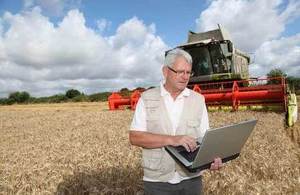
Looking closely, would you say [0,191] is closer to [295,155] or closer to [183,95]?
[183,95]

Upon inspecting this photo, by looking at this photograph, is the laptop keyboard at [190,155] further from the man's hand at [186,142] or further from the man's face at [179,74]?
the man's face at [179,74]

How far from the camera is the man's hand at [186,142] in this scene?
3.10m

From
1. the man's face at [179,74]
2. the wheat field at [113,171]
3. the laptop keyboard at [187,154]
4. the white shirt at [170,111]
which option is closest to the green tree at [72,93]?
the wheat field at [113,171]

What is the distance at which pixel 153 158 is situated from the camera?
3.39 meters

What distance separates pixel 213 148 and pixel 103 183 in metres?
2.74

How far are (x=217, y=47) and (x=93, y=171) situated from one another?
1427 centimetres

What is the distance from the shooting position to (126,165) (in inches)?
248

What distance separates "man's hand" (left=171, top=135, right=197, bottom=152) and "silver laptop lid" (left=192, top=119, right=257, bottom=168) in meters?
0.11

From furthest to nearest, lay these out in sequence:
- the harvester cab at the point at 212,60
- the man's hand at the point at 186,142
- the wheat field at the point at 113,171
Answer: the harvester cab at the point at 212,60 → the wheat field at the point at 113,171 → the man's hand at the point at 186,142

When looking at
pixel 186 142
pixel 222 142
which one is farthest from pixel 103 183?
pixel 222 142

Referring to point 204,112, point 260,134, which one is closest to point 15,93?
point 260,134

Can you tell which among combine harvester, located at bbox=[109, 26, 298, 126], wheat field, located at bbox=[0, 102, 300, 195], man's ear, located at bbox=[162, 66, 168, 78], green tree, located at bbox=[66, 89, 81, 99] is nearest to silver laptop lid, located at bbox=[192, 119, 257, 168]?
man's ear, located at bbox=[162, 66, 168, 78]

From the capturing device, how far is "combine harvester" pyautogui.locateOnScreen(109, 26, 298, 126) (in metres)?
16.4

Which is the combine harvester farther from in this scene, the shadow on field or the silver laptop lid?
the silver laptop lid
